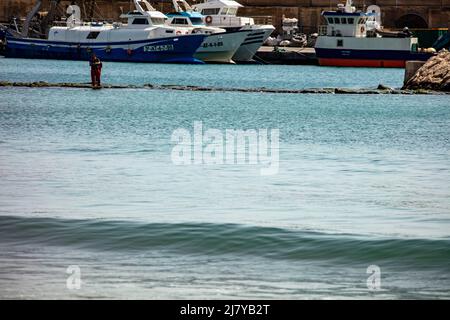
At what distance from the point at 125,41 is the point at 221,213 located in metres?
54.3

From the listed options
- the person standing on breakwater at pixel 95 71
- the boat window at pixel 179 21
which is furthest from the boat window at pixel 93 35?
the person standing on breakwater at pixel 95 71

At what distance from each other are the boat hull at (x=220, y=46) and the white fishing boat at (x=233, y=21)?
2.13 ft

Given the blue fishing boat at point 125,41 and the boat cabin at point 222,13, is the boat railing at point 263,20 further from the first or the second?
the blue fishing boat at point 125,41

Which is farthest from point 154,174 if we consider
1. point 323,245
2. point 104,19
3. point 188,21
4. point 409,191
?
point 104,19

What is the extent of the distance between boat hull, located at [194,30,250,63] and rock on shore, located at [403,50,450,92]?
23571 millimetres

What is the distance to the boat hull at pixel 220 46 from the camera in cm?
6894

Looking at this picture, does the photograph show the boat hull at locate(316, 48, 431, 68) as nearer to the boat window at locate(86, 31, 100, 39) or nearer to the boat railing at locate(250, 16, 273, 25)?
the boat railing at locate(250, 16, 273, 25)

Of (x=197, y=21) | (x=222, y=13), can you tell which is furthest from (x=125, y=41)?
(x=222, y=13)

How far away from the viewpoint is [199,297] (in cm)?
1132

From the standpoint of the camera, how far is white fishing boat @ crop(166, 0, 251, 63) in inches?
2709

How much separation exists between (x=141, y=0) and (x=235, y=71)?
401 inches

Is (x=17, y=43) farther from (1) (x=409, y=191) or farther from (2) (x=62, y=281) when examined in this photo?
(2) (x=62, y=281)

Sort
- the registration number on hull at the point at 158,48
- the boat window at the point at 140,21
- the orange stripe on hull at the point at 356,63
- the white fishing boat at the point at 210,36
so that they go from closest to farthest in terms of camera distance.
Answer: the white fishing boat at the point at 210,36, the registration number on hull at the point at 158,48, the boat window at the point at 140,21, the orange stripe on hull at the point at 356,63

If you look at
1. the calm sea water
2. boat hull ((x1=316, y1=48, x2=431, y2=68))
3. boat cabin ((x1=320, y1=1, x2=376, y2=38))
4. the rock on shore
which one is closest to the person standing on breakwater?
the calm sea water
